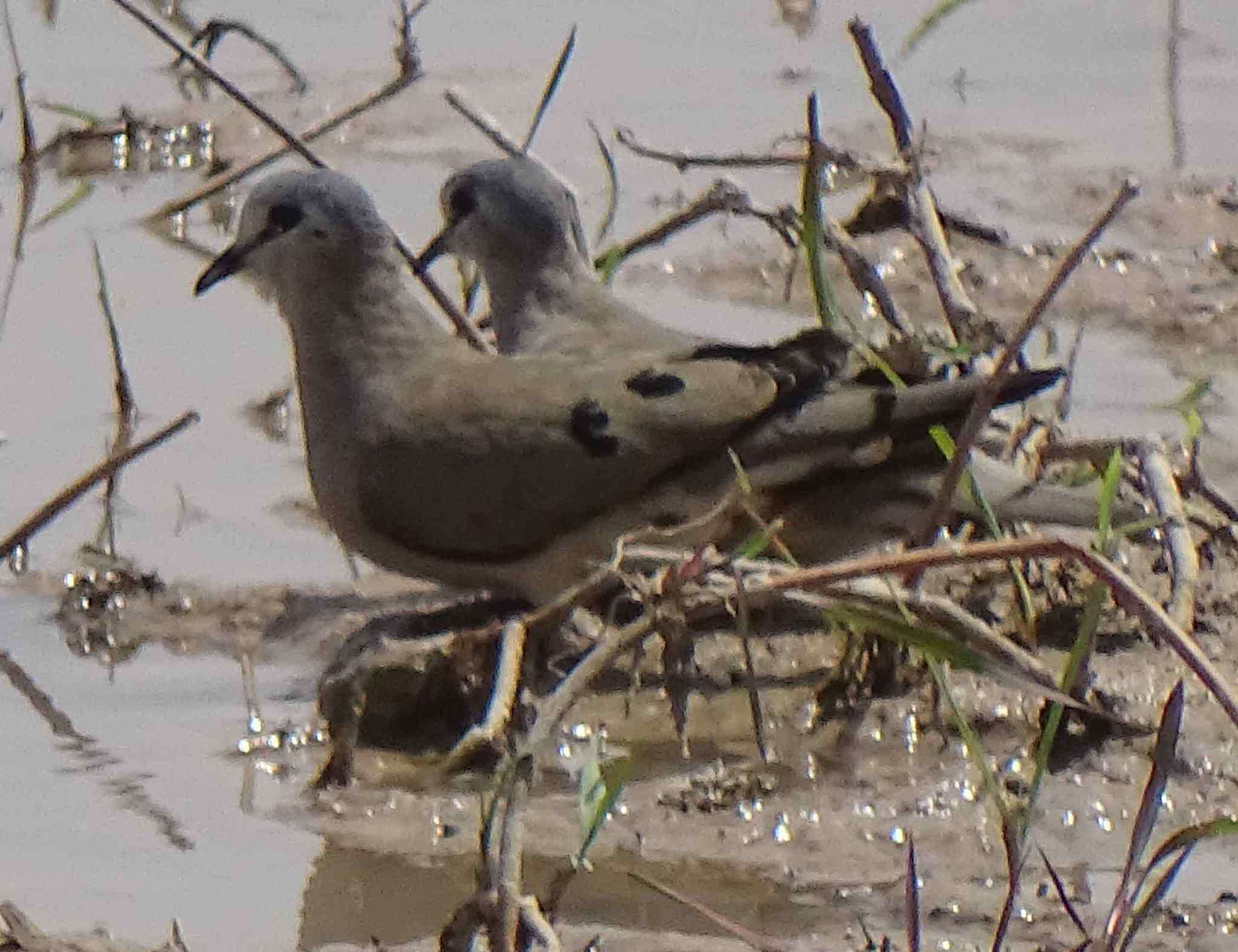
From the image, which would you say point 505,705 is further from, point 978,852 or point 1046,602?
point 1046,602

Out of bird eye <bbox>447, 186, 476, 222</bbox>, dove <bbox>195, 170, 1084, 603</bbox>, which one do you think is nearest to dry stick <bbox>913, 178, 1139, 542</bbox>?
dove <bbox>195, 170, 1084, 603</bbox>

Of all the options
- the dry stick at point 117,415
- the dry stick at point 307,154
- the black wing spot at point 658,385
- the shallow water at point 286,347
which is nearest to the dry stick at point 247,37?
the shallow water at point 286,347

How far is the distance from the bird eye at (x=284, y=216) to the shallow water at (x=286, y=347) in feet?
1.76

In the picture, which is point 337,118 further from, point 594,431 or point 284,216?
point 594,431

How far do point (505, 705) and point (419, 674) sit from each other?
103 cm

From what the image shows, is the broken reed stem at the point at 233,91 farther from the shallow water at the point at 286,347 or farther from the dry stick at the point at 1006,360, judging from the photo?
the dry stick at the point at 1006,360

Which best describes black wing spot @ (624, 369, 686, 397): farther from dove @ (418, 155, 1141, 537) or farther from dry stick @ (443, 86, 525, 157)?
dry stick @ (443, 86, 525, 157)

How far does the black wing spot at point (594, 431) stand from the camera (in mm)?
4910

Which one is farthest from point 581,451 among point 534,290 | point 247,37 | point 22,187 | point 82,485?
point 247,37

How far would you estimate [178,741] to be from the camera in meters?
4.59

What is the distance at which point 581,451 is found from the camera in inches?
194

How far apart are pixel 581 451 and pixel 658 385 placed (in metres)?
0.16

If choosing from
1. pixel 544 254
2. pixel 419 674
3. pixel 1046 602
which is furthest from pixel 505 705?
pixel 544 254

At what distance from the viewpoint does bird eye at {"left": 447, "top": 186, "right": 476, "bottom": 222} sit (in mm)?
6102
